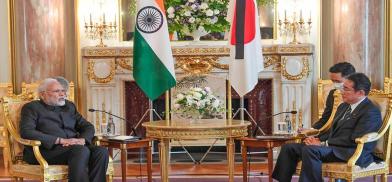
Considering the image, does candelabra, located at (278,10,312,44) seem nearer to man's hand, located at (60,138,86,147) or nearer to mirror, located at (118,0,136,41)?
mirror, located at (118,0,136,41)

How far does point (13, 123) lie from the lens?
6.25 metres

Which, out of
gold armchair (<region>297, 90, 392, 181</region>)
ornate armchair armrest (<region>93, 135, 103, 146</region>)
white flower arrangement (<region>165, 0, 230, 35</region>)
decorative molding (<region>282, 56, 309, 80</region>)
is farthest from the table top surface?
decorative molding (<region>282, 56, 309, 80</region>)

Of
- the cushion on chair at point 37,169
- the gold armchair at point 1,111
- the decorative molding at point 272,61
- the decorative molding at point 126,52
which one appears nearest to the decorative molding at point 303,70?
the decorative molding at point 272,61

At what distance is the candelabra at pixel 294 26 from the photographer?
30.6ft

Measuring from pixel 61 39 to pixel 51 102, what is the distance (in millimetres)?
3175

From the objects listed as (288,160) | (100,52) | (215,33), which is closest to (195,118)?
(288,160)

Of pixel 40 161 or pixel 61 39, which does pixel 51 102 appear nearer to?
pixel 40 161

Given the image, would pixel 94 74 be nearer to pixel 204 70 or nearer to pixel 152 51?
pixel 204 70

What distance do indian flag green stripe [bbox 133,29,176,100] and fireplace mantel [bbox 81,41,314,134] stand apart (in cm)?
209

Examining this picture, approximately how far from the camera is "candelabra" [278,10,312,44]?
9.31m

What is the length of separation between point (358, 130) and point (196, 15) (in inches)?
123

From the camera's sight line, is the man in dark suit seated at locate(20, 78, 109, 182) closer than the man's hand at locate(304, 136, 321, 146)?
Yes

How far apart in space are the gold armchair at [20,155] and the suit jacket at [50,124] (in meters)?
0.11

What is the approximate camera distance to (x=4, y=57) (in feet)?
31.8
